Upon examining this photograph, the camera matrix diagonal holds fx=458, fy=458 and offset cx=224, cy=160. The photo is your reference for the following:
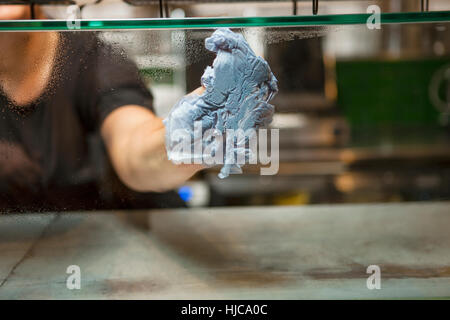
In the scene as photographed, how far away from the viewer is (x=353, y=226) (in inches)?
38.9

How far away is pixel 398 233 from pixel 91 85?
0.65 metres

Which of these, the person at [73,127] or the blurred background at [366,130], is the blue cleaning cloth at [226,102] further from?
the blurred background at [366,130]

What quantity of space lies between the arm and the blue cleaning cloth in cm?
5

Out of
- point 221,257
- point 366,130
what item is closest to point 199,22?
point 221,257

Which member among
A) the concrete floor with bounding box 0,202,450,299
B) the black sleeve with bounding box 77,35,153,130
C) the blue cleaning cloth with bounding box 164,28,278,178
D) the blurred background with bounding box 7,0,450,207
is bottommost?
the concrete floor with bounding box 0,202,450,299

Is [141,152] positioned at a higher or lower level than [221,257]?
higher

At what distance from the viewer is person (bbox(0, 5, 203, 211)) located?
61cm

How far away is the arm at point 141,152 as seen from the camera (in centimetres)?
69

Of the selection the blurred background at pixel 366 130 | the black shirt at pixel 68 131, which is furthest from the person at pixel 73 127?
the blurred background at pixel 366 130

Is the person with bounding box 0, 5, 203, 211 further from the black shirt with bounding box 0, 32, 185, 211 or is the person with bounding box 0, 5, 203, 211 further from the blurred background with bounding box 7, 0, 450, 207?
the blurred background with bounding box 7, 0, 450, 207

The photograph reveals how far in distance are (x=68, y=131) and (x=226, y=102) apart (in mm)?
450

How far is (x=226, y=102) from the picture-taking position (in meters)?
0.58

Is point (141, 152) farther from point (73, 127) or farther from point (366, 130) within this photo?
point (366, 130)

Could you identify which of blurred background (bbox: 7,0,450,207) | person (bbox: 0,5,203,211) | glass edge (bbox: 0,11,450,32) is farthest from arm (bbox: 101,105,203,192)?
blurred background (bbox: 7,0,450,207)
